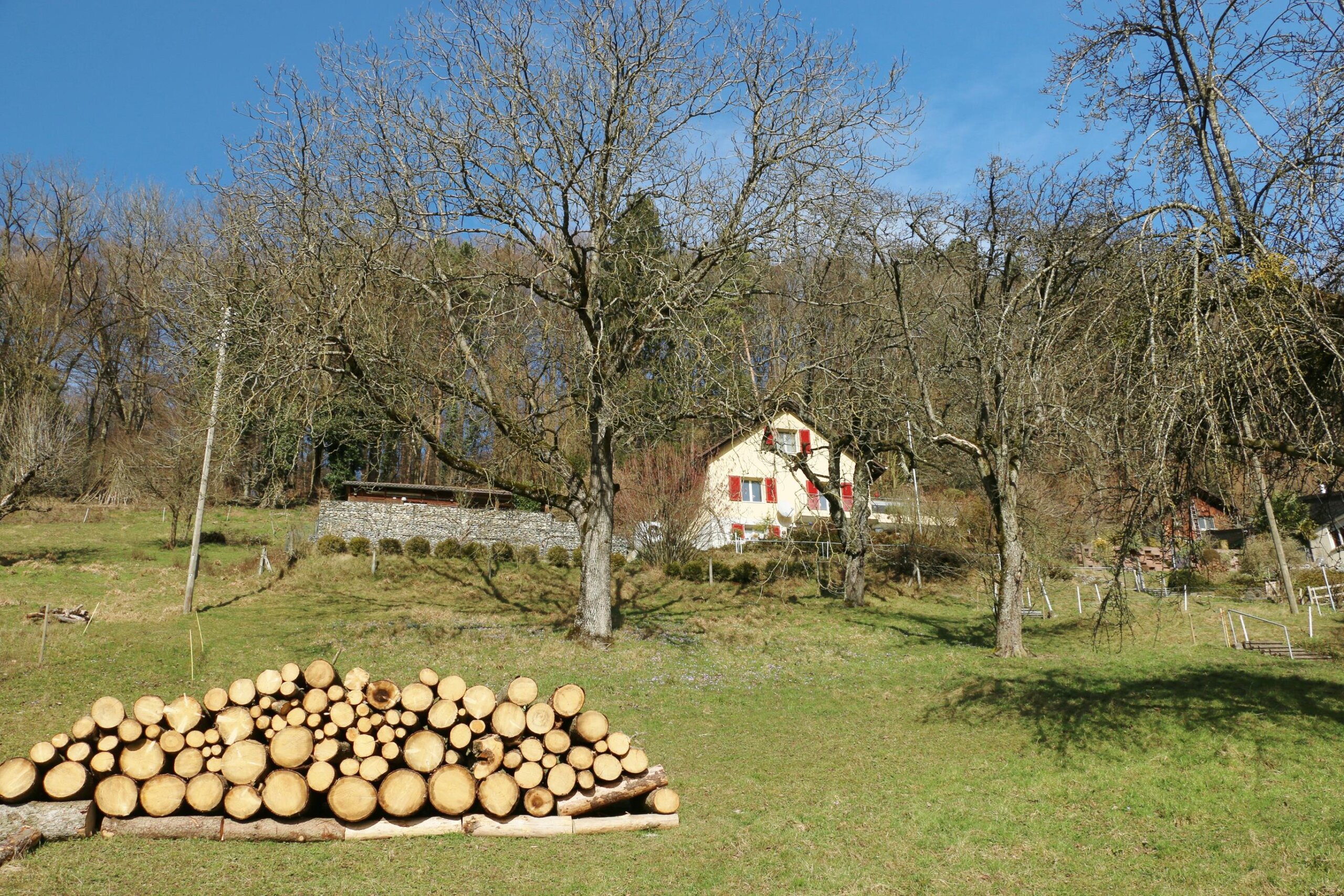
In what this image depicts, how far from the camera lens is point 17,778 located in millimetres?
5781

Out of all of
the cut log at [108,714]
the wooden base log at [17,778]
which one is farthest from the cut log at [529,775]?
the wooden base log at [17,778]

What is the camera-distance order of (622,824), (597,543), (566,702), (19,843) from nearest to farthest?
(19,843) → (622,824) → (566,702) → (597,543)

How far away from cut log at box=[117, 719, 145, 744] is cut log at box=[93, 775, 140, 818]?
0.25 metres

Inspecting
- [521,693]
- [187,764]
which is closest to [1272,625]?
[521,693]

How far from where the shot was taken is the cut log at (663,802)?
6.73 metres

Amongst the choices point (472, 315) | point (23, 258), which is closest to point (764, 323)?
point (472, 315)

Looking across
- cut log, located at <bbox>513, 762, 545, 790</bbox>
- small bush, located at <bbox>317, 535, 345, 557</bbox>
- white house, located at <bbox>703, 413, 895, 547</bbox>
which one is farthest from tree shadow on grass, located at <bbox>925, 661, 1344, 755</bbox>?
small bush, located at <bbox>317, 535, 345, 557</bbox>

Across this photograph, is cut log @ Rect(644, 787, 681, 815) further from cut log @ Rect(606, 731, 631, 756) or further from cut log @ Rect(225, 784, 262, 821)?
cut log @ Rect(225, 784, 262, 821)

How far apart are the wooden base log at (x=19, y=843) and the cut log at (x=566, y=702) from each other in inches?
140

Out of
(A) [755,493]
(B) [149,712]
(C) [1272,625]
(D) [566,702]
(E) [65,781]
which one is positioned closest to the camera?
(E) [65,781]

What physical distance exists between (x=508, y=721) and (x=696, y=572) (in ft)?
55.2

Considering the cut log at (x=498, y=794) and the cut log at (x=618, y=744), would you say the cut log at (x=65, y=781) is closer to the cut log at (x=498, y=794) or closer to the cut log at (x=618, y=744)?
the cut log at (x=498, y=794)

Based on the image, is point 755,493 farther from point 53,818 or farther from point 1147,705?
point 53,818

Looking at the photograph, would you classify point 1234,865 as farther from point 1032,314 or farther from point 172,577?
point 172,577
